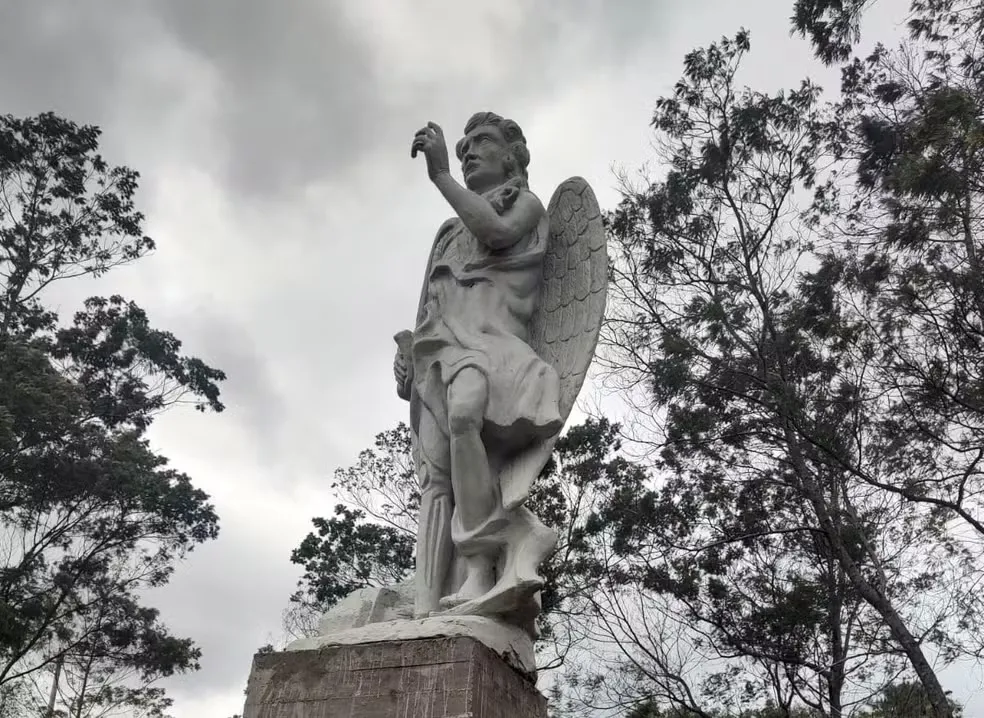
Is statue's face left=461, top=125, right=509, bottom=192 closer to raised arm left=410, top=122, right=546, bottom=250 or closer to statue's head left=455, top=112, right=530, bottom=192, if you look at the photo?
statue's head left=455, top=112, right=530, bottom=192

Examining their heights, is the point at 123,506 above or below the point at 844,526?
above

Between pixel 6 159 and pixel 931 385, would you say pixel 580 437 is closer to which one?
pixel 931 385

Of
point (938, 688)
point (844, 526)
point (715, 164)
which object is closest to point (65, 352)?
point (715, 164)

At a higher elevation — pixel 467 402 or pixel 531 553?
pixel 467 402

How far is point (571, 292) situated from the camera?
172 inches

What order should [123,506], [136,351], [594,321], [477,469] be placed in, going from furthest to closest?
[136,351] < [123,506] < [594,321] < [477,469]

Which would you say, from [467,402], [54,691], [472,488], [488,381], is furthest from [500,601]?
[54,691]

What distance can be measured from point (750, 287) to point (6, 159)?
12.4m

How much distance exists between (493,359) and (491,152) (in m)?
1.26

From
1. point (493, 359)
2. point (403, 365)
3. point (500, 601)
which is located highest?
point (403, 365)

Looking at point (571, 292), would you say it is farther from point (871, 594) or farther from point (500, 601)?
point (871, 594)

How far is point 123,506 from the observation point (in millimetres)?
14477

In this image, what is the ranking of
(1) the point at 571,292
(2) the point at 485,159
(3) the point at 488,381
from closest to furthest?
1. (3) the point at 488,381
2. (1) the point at 571,292
3. (2) the point at 485,159

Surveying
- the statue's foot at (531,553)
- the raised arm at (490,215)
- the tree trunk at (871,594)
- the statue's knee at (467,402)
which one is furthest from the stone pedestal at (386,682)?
the tree trunk at (871,594)
